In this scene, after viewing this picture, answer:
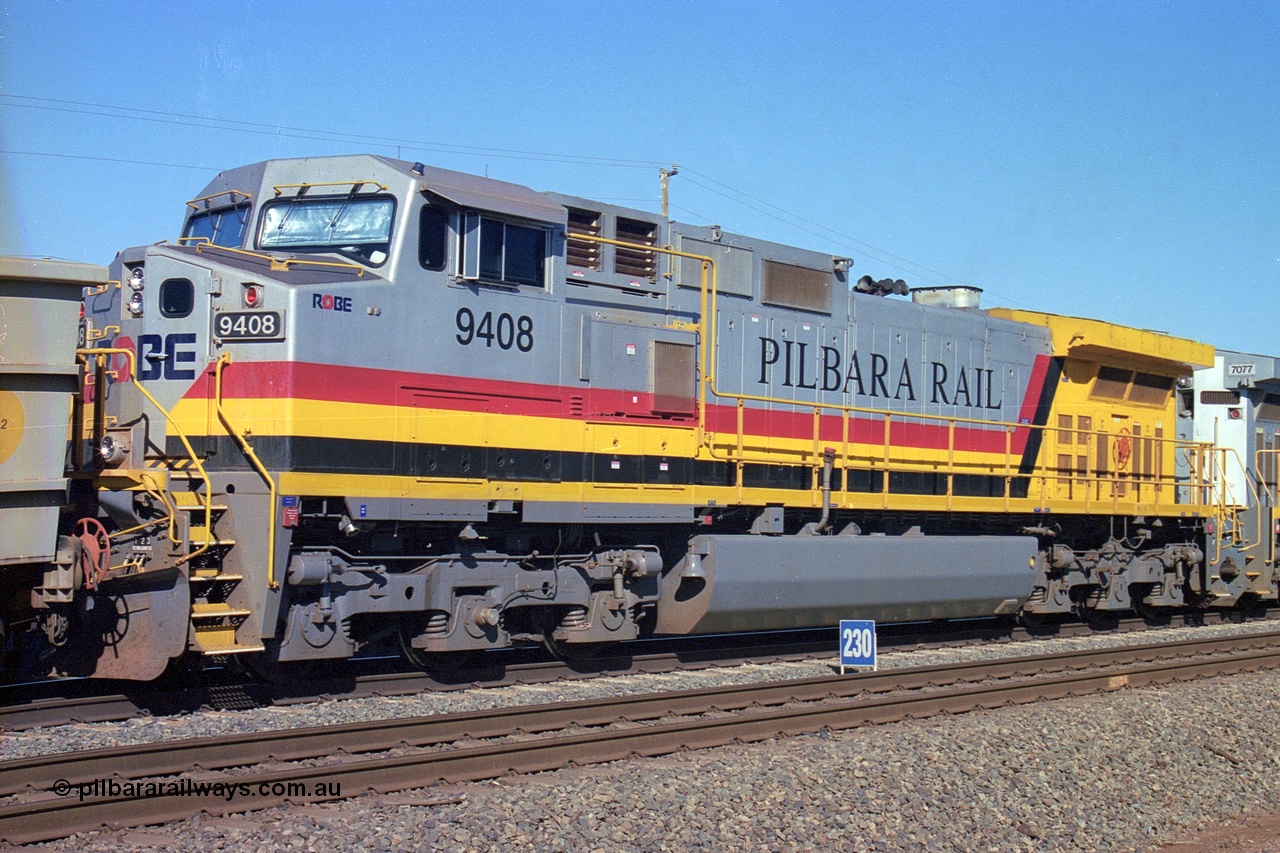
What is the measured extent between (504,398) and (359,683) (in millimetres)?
2441

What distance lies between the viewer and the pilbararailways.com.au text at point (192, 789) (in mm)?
5895

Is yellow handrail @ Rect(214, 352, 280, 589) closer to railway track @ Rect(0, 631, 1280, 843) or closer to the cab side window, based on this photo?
railway track @ Rect(0, 631, 1280, 843)

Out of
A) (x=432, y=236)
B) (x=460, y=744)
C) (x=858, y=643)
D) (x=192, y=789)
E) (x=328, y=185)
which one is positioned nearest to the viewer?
(x=192, y=789)

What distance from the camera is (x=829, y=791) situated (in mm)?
6770

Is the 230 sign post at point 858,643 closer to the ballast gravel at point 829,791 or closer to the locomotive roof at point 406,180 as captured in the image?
the ballast gravel at point 829,791

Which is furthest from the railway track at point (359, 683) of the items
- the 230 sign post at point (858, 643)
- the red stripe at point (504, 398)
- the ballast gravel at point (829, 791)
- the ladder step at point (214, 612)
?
the red stripe at point (504, 398)

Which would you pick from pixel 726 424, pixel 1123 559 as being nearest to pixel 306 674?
pixel 726 424

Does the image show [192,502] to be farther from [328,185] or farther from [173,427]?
[328,185]

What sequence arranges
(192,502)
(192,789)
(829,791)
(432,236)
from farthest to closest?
1. (432,236)
2. (192,502)
3. (829,791)
4. (192,789)

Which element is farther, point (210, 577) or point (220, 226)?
point (220, 226)

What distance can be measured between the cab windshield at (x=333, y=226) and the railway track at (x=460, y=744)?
139 inches

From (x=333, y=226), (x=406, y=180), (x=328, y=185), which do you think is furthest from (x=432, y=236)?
(x=328, y=185)

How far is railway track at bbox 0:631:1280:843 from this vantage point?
19.1 feet

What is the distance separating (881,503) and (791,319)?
2131 millimetres
